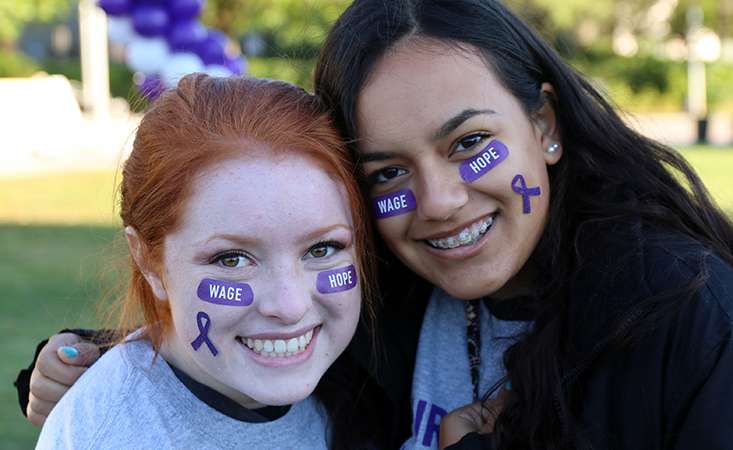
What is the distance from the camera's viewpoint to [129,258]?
2404 millimetres

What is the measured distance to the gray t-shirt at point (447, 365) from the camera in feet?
8.11

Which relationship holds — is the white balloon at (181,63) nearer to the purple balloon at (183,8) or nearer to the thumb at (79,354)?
the purple balloon at (183,8)

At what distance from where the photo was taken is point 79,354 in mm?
2631

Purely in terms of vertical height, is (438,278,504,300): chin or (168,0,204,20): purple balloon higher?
(438,278,504,300): chin

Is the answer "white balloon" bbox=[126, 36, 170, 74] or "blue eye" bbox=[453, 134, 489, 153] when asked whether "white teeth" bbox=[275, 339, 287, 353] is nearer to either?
"blue eye" bbox=[453, 134, 489, 153]

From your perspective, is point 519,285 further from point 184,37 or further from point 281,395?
point 184,37

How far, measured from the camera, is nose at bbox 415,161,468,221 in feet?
7.45

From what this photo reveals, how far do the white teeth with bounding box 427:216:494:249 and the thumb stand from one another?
3.21 ft

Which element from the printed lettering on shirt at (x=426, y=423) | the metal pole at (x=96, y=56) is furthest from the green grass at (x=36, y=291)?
the metal pole at (x=96, y=56)

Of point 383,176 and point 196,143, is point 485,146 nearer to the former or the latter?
point 383,176

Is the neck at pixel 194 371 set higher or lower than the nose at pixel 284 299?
lower

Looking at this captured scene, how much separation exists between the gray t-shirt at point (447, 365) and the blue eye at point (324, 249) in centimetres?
56

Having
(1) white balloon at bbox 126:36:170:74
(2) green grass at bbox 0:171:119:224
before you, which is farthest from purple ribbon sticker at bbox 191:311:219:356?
(2) green grass at bbox 0:171:119:224

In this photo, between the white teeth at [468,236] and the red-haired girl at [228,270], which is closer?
the red-haired girl at [228,270]
